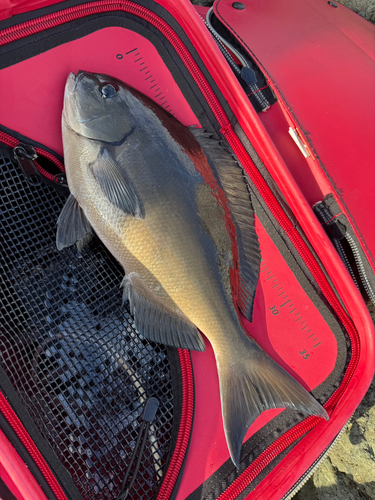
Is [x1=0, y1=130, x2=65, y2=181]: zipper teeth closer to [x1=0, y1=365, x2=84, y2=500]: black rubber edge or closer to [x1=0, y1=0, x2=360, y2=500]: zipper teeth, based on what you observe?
[x1=0, y1=0, x2=360, y2=500]: zipper teeth

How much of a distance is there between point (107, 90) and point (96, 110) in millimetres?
113

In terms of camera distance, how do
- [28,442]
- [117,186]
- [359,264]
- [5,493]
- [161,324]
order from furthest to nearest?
[359,264]
[161,324]
[117,186]
[28,442]
[5,493]

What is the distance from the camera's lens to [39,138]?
1.78 meters

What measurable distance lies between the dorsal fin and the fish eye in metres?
0.44

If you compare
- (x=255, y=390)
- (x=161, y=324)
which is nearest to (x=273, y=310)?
(x=255, y=390)

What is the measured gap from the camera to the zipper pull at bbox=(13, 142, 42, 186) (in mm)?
1688

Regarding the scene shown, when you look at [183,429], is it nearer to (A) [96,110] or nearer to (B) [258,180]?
(B) [258,180]

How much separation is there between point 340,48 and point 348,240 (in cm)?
123

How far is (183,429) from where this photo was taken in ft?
5.65

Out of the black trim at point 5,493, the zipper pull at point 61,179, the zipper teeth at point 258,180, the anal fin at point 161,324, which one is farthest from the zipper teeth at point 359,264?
the black trim at point 5,493

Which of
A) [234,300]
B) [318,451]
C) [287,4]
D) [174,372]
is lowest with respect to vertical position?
[318,451]

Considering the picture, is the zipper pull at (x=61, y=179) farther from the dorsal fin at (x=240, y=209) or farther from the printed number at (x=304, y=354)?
the printed number at (x=304, y=354)

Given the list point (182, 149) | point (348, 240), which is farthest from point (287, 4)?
point (348, 240)

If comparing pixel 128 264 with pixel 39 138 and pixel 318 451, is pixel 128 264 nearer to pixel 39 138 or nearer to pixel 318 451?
pixel 39 138
